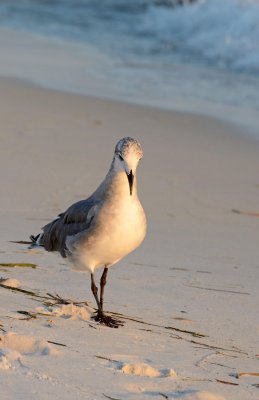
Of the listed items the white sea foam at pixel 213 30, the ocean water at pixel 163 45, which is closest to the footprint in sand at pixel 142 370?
the ocean water at pixel 163 45

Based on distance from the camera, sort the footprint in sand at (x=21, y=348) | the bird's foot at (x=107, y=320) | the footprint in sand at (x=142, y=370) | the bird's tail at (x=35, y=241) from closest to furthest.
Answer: the footprint in sand at (x=21, y=348) < the footprint in sand at (x=142, y=370) < the bird's foot at (x=107, y=320) < the bird's tail at (x=35, y=241)

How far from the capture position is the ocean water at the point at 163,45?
12.5 metres

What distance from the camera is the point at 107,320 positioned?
5.16 metres

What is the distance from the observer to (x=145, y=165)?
29.6ft

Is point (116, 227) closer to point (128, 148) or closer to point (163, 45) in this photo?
point (128, 148)

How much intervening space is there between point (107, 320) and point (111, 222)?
475 mm

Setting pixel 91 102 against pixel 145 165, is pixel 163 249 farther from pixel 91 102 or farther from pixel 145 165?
pixel 91 102

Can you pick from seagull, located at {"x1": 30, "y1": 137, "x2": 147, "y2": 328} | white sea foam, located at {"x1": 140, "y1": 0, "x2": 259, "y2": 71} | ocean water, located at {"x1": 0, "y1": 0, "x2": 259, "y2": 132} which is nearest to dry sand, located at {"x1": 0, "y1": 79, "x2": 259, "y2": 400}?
seagull, located at {"x1": 30, "y1": 137, "x2": 147, "y2": 328}

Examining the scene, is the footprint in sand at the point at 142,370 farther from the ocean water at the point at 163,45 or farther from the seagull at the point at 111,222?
the ocean water at the point at 163,45

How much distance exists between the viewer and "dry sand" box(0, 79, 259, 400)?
4230mm

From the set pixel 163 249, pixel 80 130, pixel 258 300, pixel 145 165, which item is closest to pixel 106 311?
pixel 258 300

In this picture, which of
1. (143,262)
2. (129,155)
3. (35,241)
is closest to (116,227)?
(129,155)

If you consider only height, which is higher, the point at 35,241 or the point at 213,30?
the point at 213,30

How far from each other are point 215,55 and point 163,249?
1007cm
